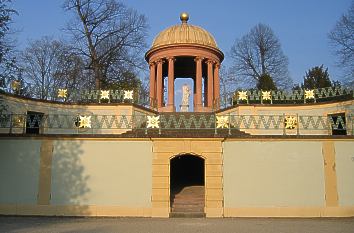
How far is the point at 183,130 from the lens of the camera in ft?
54.1

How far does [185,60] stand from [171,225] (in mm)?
16981

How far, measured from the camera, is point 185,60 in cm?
2792

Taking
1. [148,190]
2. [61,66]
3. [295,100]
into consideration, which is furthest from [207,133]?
[61,66]

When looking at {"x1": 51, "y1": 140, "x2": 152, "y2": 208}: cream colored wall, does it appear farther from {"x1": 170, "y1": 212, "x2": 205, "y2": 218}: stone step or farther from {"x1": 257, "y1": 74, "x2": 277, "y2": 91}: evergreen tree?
{"x1": 257, "y1": 74, "x2": 277, "y2": 91}: evergreen tree

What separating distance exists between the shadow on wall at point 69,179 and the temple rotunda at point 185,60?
1006cm

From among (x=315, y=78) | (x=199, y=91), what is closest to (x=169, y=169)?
(x=199, y=91)

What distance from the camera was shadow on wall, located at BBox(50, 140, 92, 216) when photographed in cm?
1549

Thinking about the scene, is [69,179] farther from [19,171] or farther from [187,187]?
[187,187]

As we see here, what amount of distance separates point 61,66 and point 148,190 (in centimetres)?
2504

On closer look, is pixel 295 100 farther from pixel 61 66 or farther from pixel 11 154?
pixel 61 66

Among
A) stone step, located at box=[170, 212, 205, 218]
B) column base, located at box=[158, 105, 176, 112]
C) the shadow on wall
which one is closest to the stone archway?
stone step, located at box=[170, 212, 205, 218]

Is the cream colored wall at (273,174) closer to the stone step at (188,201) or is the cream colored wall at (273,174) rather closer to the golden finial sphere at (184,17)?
the stone step at (188,201)

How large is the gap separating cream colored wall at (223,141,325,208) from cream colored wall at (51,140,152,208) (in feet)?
11.2

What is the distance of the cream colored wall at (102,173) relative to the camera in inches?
612
